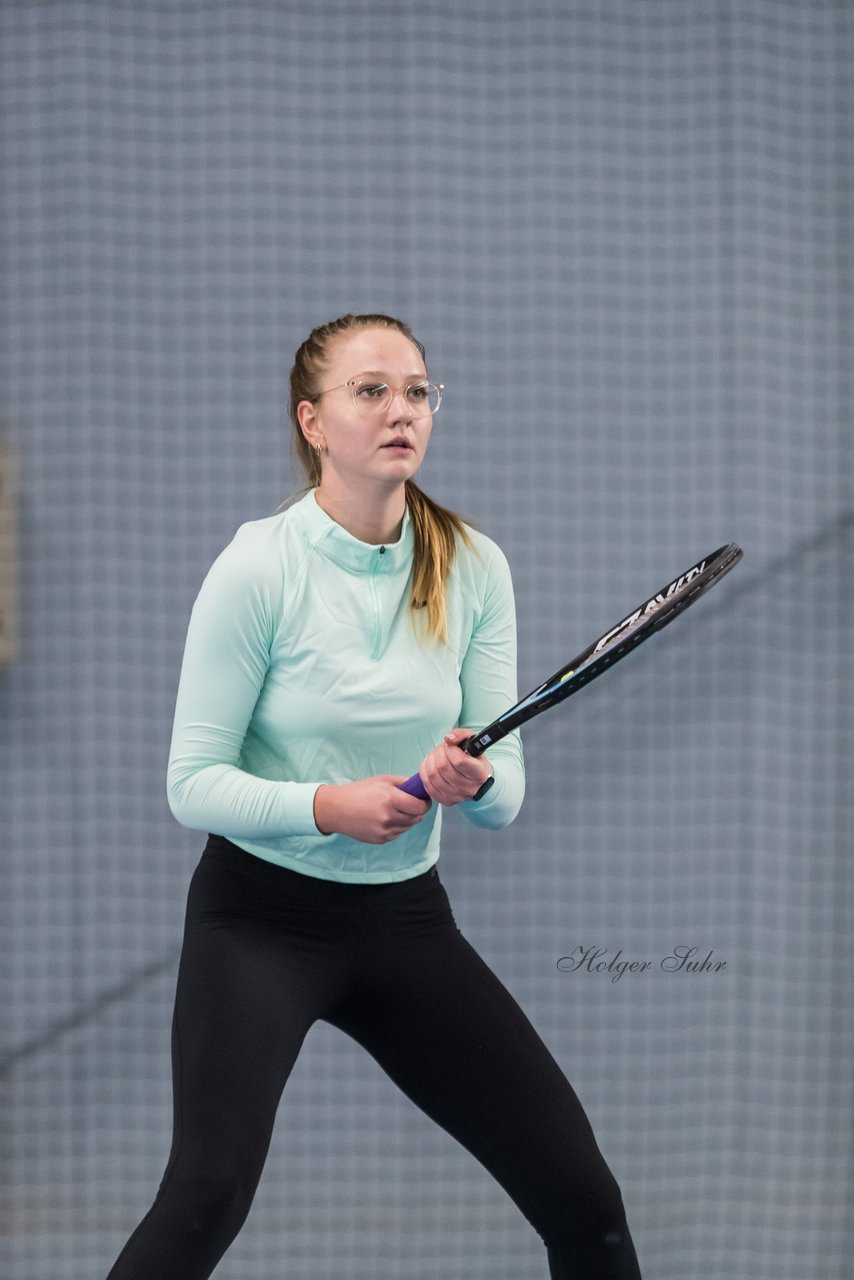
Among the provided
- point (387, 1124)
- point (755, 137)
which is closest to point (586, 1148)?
point (387, 1124)

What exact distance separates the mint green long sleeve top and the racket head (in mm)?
111

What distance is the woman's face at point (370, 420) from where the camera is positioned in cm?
113

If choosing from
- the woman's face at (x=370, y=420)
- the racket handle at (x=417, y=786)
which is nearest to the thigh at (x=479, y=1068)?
the racket handle at (x=417, y=786)

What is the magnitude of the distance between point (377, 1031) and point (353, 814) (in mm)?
219

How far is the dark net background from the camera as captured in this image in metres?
1.71

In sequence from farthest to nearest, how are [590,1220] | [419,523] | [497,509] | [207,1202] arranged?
[497,509] → [419,523] → [590,1220] → [207,1202]

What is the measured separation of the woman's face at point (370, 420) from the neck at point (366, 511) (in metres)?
0.01

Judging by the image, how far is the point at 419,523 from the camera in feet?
3.95

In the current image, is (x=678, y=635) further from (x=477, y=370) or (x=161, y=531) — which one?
(x=161, y=531)

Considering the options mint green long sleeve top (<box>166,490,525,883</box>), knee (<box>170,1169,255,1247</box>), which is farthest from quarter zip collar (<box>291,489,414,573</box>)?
knee (<box>170,1169,255,1247</box>)

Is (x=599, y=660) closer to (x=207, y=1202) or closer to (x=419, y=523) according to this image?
(x=419, y=523)

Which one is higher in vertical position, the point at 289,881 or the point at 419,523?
the point at 419,523

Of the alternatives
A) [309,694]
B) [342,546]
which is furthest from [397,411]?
[309,694]

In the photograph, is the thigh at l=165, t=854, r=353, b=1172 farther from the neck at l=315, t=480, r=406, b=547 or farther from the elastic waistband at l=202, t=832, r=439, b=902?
the neck at l=315, t=480, r=406, b=547
